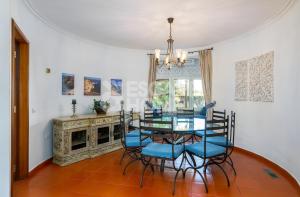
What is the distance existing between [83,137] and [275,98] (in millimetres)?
3635

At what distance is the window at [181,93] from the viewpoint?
5520 millimetres

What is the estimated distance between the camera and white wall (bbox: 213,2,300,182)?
2.62 metres

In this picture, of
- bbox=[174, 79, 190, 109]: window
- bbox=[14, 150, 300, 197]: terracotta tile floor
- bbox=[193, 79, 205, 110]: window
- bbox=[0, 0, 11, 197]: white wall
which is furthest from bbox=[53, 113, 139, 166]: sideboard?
bbox=[193, 79, 205, 110]: window

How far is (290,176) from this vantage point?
2674 mm

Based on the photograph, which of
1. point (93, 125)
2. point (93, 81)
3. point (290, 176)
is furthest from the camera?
point (93, 81)

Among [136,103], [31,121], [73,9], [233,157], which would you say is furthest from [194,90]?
[31,121]

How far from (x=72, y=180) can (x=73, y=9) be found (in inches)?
103

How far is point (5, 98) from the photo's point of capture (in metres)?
1.82

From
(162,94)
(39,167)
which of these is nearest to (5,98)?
(39,167)

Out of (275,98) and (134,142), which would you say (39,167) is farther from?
(275,98)

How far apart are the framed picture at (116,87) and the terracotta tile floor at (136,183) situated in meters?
2.14

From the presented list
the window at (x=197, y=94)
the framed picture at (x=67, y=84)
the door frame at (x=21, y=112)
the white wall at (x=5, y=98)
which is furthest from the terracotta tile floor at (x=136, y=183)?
the window at (x=197, y=94)

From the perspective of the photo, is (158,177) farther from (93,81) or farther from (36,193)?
(93,81)

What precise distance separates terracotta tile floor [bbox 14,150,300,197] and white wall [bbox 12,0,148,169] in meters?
0.52
